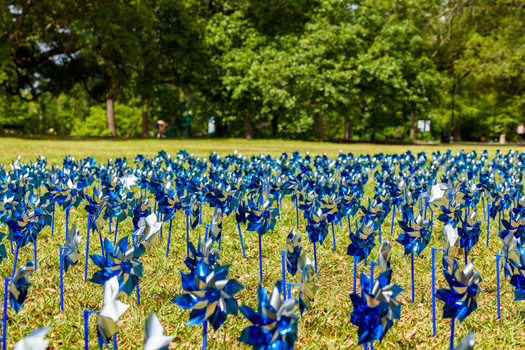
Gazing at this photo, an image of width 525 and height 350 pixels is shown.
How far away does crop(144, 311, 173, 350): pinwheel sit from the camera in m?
1.24

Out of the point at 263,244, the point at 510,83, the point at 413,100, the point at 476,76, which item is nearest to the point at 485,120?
the point at 510,83

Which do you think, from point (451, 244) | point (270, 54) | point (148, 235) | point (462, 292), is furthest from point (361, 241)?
point (270, 54)

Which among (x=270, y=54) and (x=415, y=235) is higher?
(x=270, y=54)

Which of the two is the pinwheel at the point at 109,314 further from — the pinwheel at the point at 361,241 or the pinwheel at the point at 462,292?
the pinwheel at the point at 361,241

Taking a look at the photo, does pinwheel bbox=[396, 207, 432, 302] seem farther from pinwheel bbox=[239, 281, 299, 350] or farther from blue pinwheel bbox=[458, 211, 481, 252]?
pinwheel bbox=[239, 281, 299, 350]

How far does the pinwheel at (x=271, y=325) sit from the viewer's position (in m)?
1.46

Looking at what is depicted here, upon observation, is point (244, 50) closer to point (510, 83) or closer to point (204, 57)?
point (204, 57)

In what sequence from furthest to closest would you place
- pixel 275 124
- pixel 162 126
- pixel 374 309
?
pixel 275 124
pixel 162 126
pixel 374 309

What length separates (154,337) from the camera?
49.1 inches

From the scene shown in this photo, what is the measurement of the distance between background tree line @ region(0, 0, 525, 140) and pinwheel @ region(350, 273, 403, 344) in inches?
864

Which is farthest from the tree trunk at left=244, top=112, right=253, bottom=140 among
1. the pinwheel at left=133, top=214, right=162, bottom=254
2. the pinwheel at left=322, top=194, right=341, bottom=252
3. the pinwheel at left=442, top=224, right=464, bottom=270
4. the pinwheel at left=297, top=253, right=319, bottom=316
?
the pinwheel at left=297, top=253, right=319, bottom=316

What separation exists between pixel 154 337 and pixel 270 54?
91.8ft

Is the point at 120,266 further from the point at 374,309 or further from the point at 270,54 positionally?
the point at 270,54

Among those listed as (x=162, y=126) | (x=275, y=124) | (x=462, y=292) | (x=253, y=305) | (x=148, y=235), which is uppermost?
(x=275, y=124)
